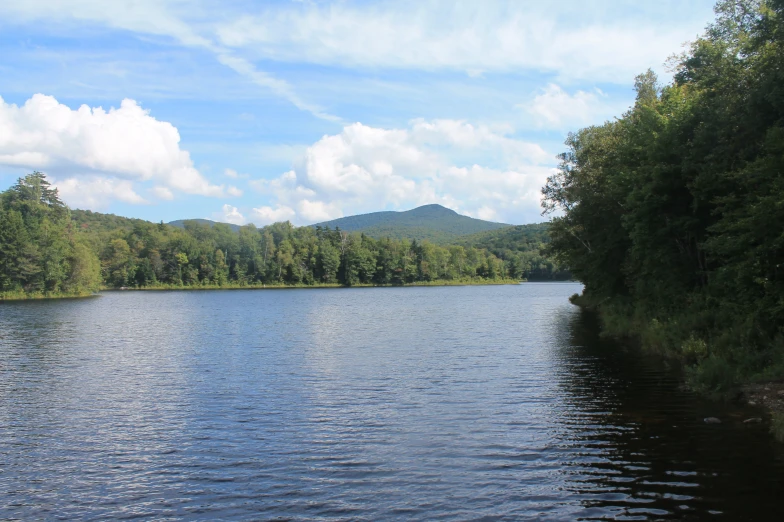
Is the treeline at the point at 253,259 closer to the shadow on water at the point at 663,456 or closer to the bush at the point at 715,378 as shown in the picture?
the shadow on water at the point at 663,456

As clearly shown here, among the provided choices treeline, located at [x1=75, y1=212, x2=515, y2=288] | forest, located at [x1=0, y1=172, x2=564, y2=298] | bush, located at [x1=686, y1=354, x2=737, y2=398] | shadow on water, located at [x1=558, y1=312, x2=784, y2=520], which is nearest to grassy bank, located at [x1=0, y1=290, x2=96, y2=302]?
forest, located at [x1=0, y1=172, x2=564, y2=298]

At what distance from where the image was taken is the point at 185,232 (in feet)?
655

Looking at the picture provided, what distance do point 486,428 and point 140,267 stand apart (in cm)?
16679

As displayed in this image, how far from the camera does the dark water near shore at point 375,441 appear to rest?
38.2ft

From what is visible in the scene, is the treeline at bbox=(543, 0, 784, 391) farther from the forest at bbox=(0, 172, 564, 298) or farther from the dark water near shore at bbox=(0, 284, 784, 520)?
the forest at bbox=(0, 172, 564, 298)

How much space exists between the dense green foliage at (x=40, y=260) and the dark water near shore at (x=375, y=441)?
300ft

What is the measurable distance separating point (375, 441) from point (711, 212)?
49.0 ft

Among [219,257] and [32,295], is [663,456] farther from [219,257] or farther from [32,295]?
[219,257]

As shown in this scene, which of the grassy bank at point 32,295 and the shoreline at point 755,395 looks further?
the grassy bank at point 32,295

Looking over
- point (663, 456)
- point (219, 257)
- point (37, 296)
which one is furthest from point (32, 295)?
point (663, 456)

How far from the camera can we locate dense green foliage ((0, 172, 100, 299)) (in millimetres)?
108438

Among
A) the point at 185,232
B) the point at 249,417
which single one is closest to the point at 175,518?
the point at 249,417

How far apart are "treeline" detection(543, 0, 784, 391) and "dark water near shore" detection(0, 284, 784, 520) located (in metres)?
2.81

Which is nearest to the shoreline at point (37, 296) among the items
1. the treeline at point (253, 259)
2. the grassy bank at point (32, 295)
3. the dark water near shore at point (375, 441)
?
the grassy bank at point (32, 295)
